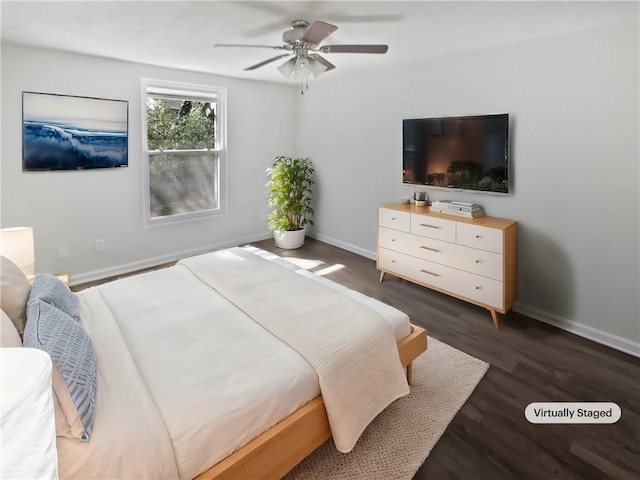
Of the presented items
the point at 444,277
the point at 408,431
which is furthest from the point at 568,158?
the point at 408,431

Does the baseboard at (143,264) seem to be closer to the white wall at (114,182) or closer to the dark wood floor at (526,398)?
the white wall at (114,182)

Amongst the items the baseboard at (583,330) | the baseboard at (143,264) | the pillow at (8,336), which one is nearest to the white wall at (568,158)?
the baseboard at (583,330)

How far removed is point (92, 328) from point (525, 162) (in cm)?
334

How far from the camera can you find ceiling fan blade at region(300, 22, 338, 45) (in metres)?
2.11

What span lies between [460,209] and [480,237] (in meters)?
0.40

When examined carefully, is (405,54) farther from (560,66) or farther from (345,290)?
(345,290)

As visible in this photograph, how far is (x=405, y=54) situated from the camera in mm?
3453

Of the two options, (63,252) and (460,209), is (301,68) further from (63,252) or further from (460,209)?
(63,252)

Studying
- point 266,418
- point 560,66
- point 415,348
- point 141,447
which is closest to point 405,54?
point 560,66

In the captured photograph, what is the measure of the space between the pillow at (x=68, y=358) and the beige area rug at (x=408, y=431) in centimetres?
94

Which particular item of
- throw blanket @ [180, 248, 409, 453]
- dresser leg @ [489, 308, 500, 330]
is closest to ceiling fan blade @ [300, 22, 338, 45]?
throw blanket @ [180, 248, 409, 453]

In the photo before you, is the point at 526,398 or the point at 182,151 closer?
the point at 526,398

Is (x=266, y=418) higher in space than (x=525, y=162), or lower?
lower

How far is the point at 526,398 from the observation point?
6.97 feet
